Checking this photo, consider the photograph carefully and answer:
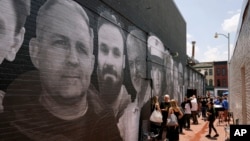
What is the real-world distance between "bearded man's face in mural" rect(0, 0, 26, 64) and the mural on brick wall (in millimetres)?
13

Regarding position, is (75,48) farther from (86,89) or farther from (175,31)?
(175,31)

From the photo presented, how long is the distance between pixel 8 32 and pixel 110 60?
12.9ft

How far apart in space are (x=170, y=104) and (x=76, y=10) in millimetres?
5986

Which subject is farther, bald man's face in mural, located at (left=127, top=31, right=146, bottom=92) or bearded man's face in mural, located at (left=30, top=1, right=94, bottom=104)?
bald man's face in mural, located at (left=127, top=31, right=146, bottom=92)

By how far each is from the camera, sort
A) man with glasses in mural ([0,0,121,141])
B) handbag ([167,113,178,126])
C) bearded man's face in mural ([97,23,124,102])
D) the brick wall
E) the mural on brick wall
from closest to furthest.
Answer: the mural on brick wall, man with glasses in mural ([0,0,121,141]), the brick wall, bearded man's face in mural ([97,23,124,102]), handbag ([167,113,178,126])

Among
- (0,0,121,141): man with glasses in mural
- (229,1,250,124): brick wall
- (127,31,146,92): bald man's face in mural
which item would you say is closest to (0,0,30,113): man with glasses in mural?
(0,0,121,141): man with glasses in mural

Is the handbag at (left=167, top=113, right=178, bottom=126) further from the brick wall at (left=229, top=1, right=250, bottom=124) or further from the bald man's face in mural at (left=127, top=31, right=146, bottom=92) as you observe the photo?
the brick wall at (left=229, top=1, right=250, bottom=124)

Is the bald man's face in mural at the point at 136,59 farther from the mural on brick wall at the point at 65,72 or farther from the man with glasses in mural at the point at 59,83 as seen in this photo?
the man with glasses in mural at the point at 59,83

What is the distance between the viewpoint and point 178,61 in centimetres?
2055

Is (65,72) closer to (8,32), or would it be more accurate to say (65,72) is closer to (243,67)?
(8,32)

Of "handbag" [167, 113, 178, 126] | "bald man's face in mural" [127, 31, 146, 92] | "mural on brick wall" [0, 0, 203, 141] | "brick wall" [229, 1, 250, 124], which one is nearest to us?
"mural on brick wall" [0, 0, 203, 141]

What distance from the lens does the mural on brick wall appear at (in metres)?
3.84

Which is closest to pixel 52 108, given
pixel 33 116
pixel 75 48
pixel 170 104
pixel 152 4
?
pixel 33 116

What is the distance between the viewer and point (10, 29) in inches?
148
